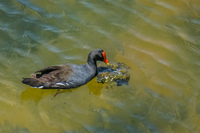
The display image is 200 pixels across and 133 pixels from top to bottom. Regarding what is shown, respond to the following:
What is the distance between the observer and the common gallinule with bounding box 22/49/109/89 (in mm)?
7492

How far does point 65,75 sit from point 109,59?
4.99 ft

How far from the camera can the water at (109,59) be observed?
22.9 feet

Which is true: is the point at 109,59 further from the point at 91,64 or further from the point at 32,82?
the point at 32,82

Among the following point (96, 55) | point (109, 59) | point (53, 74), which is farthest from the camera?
point (109, 59)

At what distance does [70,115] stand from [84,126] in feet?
1.45

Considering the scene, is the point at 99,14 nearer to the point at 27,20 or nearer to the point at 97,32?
the point at 97,32

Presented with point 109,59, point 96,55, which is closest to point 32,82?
point 96,55

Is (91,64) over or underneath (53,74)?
over

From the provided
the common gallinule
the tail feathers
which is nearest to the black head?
the common gallinule

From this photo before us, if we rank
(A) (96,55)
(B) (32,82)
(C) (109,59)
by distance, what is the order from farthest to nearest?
(C) (109,59) → (A) (96,55) → (B) (32,82)

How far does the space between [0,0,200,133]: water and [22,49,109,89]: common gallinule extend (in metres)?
0.22

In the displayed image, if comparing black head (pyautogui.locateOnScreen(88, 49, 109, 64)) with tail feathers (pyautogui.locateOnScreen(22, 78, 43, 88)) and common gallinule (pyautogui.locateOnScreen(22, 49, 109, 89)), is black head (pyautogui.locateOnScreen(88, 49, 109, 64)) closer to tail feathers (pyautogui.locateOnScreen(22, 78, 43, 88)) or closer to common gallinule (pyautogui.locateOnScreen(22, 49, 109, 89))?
common gallinule (pyautogui.locateOnScreen(22, 49, 109, 89))

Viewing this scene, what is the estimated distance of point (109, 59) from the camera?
28.3 ft

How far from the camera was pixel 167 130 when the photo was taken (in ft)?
22.6
